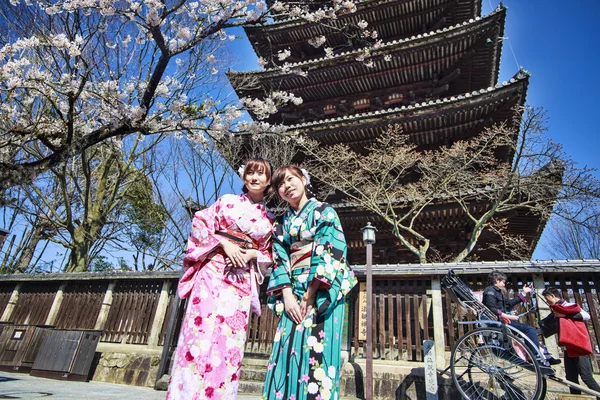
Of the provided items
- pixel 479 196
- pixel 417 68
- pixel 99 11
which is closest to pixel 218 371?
pixel 99 11

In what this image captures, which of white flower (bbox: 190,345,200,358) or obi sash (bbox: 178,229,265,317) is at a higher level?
obi sash (bbox: 178,229,265,317)

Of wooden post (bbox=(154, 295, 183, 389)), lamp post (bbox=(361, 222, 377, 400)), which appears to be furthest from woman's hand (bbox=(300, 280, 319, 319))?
wooden post (bbox=(154, 295, 183, 389))

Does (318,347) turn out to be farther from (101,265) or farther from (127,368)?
(101,265)

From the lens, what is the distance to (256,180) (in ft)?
8.05

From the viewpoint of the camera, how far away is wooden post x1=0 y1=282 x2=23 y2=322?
8.84 m

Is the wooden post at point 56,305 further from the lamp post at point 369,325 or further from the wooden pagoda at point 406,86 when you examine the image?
the lamp post at point 369,325

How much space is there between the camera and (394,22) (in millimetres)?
12977

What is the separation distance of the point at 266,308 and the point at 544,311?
15.6 ft

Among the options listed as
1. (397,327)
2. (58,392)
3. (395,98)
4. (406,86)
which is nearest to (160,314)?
(58,392)

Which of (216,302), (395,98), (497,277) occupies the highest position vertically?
(395,98)

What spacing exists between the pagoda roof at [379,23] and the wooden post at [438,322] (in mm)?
9249

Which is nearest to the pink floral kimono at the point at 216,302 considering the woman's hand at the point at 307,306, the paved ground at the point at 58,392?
the woman's hand at the point at 307,306

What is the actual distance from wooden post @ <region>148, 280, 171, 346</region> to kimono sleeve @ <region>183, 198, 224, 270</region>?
5538mm

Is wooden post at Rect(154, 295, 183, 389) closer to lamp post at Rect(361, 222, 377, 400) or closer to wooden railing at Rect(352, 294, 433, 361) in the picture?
wooden railing at Rect(352, 294, 433, 361)
